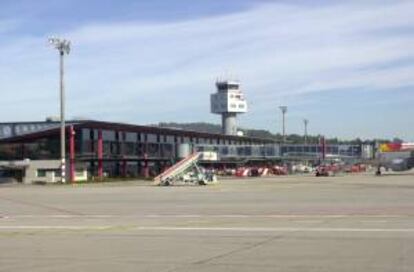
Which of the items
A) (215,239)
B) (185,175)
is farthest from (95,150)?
(215,239)

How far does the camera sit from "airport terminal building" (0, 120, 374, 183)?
351 ft

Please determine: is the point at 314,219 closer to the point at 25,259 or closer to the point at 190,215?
the point at 190,215

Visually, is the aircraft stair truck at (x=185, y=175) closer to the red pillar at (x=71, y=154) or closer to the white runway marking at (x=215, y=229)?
the red pillar at (x=71, y=154)

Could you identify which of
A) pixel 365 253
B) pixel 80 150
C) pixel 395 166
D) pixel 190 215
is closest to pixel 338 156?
pixel 395 166

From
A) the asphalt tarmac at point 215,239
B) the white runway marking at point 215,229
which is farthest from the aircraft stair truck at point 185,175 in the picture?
the white runway marking at point 215,229

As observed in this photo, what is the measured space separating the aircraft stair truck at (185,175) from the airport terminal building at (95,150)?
2274 cm

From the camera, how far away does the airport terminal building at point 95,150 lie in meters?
107

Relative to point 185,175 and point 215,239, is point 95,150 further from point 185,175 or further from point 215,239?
point 215,239

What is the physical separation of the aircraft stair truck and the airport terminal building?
22.7 meters

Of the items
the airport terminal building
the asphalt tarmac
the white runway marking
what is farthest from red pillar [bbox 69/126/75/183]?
the white runway marking

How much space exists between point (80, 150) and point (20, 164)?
8.63 metres

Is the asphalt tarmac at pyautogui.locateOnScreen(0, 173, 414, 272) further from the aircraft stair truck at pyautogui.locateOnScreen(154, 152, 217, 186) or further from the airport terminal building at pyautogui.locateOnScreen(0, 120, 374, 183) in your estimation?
the airport terminal building at pyautogui.locateOnScreen(0, 120, 374, 183)

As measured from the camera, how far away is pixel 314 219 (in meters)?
26.4

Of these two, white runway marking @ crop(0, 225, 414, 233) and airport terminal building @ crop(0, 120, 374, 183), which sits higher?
airport terminal building @ crop(0, 120, 374, 183)
